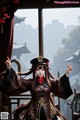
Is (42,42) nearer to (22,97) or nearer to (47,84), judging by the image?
(22,97)

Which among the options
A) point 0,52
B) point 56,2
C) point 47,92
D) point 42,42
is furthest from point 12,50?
point 47,92

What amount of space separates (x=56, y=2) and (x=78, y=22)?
41cm

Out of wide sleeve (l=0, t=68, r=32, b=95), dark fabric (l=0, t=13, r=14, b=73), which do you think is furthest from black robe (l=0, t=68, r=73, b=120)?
dark fabric (l=0, t=13, r=14, b=73)

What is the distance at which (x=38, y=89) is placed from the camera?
131 inches

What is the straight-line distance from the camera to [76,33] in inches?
183

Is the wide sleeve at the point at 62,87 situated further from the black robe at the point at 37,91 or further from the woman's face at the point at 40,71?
the woman's face at the point at 40,71

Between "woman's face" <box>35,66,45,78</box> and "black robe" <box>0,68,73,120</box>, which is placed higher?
"woman's face" <box>35,66,45,78</box>

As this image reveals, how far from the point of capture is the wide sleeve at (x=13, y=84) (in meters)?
3.35

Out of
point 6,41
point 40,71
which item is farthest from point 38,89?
point 6,41

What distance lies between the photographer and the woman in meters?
3.31

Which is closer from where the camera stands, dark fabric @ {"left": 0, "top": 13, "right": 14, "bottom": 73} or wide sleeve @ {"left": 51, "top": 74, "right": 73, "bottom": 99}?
wide sleeve @ {"left": 51, "top": 74, "right": 73, "bottom": 99}

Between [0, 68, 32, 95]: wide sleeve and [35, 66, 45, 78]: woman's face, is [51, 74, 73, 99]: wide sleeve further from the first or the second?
[0, 68, 32, 95]: wide sleeve

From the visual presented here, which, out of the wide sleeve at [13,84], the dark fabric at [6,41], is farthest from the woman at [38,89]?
the dark fabric at [6,41]

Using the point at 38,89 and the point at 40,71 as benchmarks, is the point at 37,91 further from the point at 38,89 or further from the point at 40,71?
the point at 40,71
